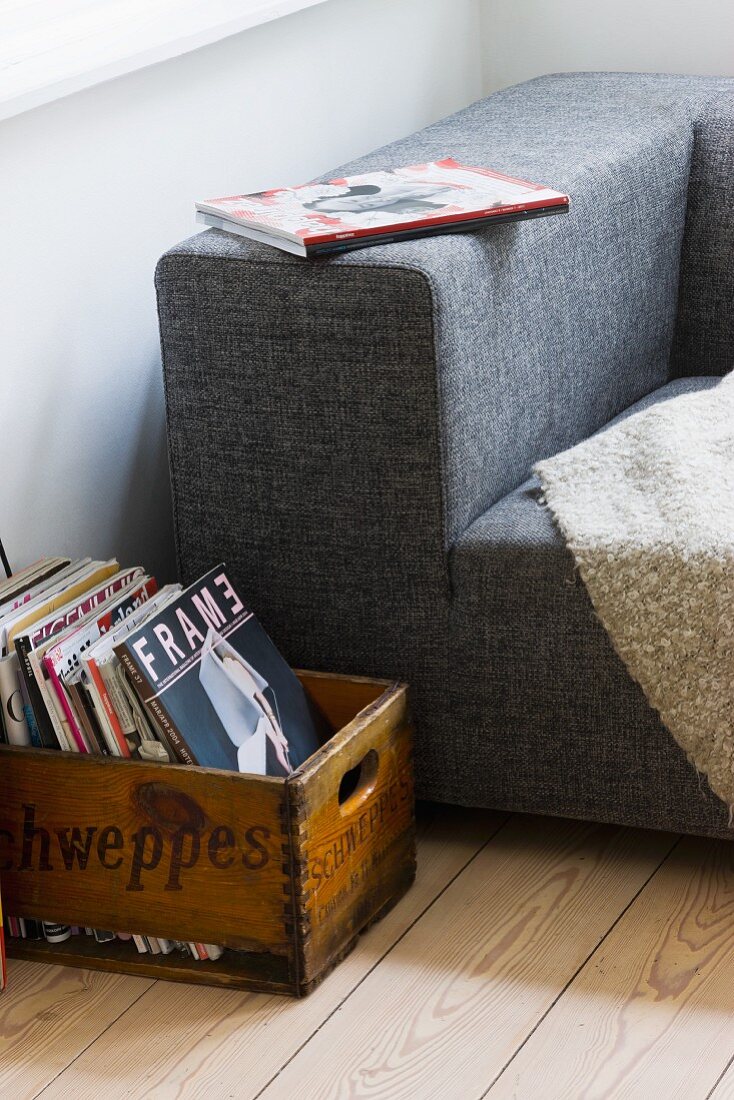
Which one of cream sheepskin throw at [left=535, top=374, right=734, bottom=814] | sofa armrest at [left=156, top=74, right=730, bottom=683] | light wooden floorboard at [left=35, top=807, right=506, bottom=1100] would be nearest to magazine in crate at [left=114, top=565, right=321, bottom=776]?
sofa armrest at [left=156, top=74, right=730, bottom=683]

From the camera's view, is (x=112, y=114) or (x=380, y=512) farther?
(x=112, y=114)

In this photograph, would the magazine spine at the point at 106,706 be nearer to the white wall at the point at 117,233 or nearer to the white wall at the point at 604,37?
the white wall at the point at 117,233

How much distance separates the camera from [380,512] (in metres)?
1.47

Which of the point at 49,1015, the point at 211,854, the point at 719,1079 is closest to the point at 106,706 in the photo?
the point at 211,854

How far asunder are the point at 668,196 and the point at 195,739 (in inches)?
39.8

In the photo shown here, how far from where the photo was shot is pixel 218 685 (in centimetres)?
138

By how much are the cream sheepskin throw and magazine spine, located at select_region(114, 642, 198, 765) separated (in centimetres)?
42

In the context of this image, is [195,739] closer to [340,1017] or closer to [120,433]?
[340,1017]

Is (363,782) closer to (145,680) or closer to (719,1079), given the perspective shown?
(145,680)

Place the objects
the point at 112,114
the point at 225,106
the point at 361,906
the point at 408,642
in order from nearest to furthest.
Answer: the point at 361,906
the point at 408,642
the point at 112,114
the point at 225,106

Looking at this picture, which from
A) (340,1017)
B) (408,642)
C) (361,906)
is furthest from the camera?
(408,642)

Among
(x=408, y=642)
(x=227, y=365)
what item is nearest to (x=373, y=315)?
(x=227, y=365)

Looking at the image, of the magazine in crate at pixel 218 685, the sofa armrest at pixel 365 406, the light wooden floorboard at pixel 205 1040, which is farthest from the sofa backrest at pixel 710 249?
the light wooden floorboard at pixel 205 1040

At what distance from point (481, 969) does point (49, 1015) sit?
0.40 metres
